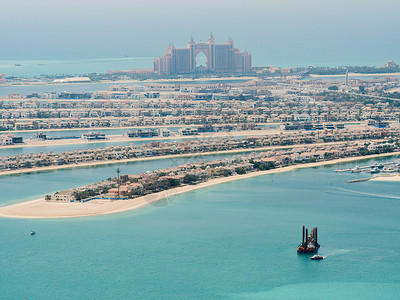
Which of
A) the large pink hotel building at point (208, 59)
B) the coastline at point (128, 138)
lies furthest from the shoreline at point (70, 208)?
the large pink hotel building at point (208, 59)

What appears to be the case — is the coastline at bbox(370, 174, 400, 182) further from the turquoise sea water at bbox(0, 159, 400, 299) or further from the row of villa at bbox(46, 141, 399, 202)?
the row of villa at bbox(46, 141, 399, 202)

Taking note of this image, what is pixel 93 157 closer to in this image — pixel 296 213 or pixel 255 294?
pixel 296 213

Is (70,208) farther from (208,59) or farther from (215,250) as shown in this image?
(208,59)

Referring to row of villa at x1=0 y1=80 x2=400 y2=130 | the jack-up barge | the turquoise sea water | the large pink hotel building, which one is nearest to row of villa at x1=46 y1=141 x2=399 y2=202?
the turquoise sea water

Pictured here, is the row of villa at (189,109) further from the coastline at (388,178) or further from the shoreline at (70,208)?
the shoreline at (70,208)

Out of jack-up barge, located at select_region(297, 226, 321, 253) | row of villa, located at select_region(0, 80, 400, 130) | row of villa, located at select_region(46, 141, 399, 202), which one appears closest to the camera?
jack-up barge, located at select_region(297, 226, 321, 253)

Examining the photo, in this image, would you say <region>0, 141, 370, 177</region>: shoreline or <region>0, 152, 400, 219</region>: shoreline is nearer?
<region>0, 152, 400, 219</region>: shoreline
